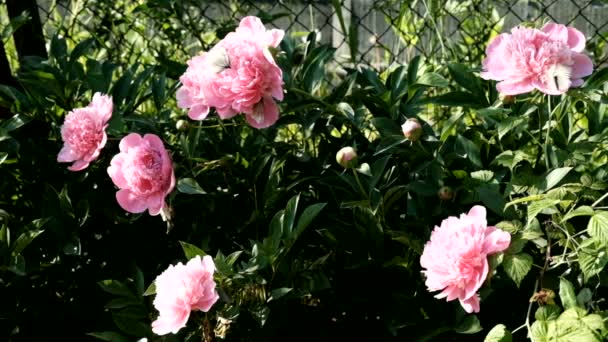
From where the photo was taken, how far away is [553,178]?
156 cm

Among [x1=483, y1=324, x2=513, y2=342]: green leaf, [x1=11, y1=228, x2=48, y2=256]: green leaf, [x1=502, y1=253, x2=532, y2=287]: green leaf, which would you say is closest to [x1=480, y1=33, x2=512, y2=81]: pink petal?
[x1=502, y1=253, x2=532, y2=287]: green leaf

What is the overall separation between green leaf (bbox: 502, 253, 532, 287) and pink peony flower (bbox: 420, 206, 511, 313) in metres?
0.03

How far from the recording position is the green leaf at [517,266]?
139 centimetres

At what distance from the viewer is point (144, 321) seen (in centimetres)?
173

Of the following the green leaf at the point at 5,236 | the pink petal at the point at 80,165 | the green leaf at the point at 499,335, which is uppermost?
the green leaf at the point at 499,335

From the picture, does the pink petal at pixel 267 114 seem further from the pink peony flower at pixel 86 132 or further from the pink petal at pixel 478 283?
the pink petal at pixel 478 283

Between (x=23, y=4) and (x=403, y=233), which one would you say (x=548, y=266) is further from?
(x=23, y=4)

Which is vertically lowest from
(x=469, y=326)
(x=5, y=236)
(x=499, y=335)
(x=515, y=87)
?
(x=5, y=236)

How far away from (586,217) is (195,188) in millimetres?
689

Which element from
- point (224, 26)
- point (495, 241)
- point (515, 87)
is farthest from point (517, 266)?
point (224, 26)

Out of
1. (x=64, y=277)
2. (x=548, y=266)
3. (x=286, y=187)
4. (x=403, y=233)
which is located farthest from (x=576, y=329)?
(x=64, y=277)

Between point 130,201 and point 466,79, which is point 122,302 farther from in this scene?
point 466,79

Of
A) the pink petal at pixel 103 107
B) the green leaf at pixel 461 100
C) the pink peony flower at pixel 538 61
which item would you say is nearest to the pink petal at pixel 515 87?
the pink peony flower at pixel 538 61

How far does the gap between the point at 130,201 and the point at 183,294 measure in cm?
27
